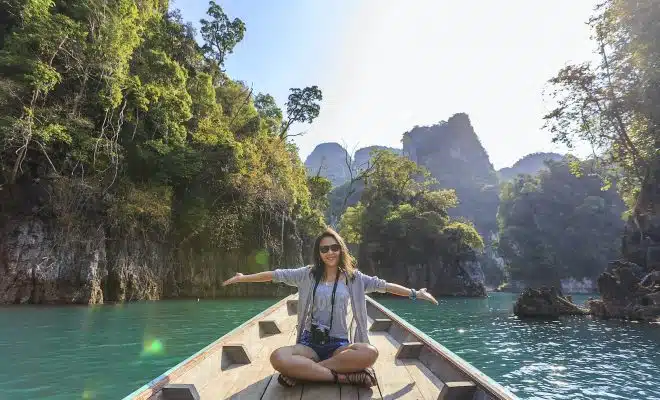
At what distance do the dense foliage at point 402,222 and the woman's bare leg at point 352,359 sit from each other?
34.9 m

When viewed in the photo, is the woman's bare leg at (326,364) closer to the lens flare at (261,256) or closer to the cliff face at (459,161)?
the lens flare at (261,256)

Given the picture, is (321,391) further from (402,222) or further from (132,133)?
(402,222)

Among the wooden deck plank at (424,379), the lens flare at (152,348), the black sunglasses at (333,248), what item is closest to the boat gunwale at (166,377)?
the black sunglasses at (333,248)

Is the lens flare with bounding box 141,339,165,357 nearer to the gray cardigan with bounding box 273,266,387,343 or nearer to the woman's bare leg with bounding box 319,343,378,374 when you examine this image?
the gray cardigan with bounding box 273,266,387,343

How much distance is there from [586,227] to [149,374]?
64.7m

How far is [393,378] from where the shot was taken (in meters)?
→ 3.43

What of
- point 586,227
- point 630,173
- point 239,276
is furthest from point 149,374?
point 586,227

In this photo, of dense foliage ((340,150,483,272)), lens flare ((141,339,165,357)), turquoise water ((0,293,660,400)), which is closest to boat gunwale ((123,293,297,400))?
turquoise water ((0,293,660,400))

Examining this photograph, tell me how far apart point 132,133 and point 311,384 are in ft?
65.0

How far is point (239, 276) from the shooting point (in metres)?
3.50

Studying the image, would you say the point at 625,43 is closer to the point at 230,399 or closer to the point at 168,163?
the point at 168,163

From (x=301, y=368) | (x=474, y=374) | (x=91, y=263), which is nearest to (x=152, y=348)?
(x=301, y=368)

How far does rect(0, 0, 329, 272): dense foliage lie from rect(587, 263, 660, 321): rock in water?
1641 cm

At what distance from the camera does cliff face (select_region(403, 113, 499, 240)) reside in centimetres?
10475
